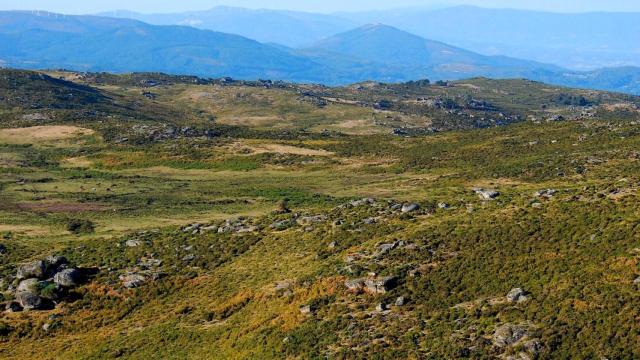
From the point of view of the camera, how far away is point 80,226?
8731cm

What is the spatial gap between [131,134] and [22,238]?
92.1m

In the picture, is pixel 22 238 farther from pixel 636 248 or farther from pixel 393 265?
pixel 636 248

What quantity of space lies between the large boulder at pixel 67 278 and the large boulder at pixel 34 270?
1.33 m

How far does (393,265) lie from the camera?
52.8m

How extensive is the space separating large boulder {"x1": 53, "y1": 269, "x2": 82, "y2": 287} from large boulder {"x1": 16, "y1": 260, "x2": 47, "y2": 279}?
4.37 feet

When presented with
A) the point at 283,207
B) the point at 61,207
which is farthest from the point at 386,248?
the point at 61,207

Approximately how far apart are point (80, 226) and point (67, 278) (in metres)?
28.1

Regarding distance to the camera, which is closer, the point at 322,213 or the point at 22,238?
the point at 322,213

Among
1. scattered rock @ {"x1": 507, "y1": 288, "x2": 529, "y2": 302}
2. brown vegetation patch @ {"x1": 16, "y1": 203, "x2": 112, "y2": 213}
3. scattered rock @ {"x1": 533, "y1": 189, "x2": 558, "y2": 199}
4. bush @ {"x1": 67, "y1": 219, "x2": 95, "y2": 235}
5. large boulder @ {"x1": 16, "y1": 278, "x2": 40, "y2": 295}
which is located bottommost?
brown vegetation patch @ {"x1": 16, "y1": 203, "x2": 112, "y2": 213}

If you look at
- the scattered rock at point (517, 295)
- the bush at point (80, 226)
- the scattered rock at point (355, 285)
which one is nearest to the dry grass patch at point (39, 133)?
the bush at point (80, 226)

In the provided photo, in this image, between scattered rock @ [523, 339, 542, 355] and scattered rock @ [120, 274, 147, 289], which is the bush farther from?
scattered rock @ [523, 339, 542, 355]

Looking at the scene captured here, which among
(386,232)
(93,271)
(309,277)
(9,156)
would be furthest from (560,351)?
(9,156)

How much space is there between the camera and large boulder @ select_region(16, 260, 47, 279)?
200ft

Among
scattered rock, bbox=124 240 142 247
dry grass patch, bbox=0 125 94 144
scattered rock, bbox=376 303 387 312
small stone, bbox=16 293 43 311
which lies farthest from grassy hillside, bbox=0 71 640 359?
dry grass patch, bbox=0 125 94 144
